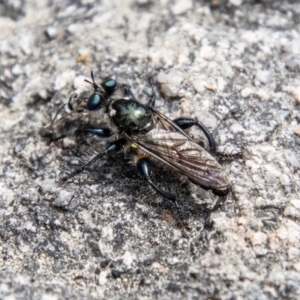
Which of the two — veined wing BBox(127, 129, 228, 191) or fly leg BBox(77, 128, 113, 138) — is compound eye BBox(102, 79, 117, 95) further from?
veined wing BBox(127, 129, 228, 191)

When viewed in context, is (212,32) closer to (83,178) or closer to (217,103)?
(217,103)

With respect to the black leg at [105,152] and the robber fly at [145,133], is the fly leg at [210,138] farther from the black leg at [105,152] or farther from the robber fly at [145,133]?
the black leg at [105,152]

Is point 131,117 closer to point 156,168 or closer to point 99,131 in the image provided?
point 99,131

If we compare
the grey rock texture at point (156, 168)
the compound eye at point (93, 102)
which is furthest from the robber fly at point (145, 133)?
the grey rock texture at point (156, 168)

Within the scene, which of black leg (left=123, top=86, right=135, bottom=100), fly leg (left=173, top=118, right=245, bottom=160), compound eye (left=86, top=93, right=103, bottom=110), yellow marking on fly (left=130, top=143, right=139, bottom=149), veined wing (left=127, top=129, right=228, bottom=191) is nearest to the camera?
veined wing (left=127, top=129, right=228, bottom=191)

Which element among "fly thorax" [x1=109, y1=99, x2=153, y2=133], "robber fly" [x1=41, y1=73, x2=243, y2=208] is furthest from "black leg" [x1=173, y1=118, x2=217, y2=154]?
"fly thorax" [x1=109, y1=99, x2=153, y2=133]

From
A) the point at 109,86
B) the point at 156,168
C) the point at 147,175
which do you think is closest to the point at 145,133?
the point at 156,168

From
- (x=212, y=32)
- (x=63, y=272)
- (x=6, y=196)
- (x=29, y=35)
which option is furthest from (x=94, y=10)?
(x=63, y=272)
